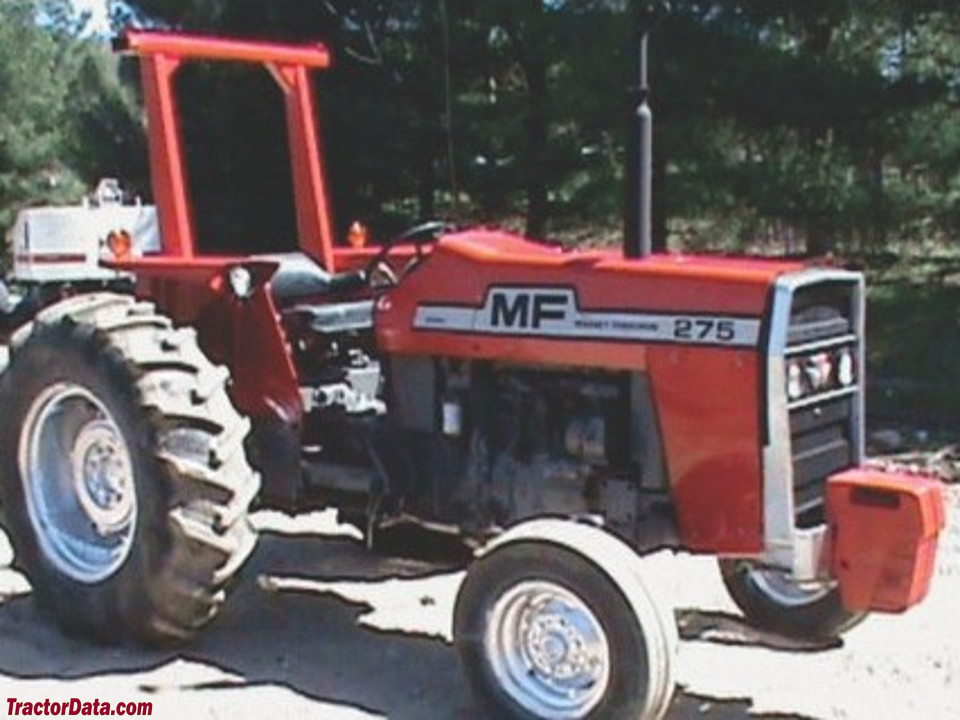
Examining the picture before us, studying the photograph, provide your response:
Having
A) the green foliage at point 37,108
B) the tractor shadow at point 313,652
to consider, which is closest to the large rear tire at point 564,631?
the tractor shadow at point 313,652

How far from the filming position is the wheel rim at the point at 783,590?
4496mm

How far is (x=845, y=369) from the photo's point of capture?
4.04 m

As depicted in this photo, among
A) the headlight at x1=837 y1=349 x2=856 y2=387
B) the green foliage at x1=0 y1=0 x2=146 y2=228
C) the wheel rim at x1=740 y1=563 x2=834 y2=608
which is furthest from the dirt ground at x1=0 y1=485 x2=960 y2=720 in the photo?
the green foliage at x1=0 y1=0 x2=146 y2=228

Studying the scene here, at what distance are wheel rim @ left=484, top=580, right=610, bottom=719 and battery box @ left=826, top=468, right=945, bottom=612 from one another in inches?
27.2

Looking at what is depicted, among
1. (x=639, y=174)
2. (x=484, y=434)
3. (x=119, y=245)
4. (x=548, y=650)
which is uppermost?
(x=639, y=174)

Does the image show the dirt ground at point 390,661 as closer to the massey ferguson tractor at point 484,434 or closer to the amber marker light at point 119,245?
the massey ferguson tractor at point 484,434

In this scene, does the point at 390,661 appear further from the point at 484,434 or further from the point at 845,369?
the point at 845,369

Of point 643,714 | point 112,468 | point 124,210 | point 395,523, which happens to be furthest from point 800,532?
point 124,210

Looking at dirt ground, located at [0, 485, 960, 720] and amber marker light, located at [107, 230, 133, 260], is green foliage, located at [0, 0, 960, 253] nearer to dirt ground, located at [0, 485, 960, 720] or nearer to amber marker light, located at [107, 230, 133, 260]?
amber marker light, located at [107, 230, 133, 260]

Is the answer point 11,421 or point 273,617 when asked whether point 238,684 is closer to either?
point 273,617

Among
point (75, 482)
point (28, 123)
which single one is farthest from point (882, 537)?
point (28, 123)

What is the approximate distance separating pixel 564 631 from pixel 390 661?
0.93m

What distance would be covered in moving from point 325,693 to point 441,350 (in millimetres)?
1110

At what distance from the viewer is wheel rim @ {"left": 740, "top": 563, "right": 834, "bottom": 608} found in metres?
4.50
